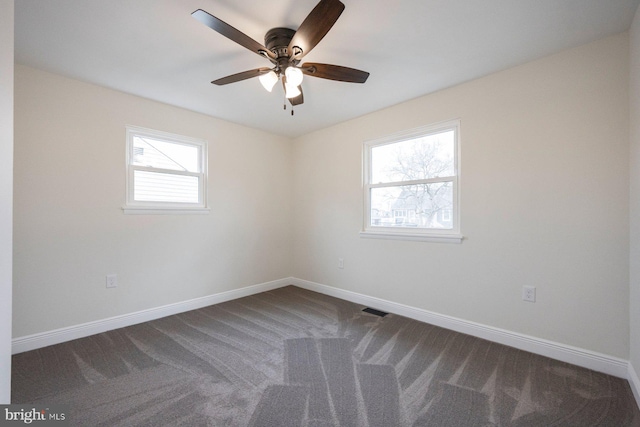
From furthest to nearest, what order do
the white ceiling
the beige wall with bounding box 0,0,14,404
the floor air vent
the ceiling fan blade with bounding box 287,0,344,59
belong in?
the floor air vent
the white ceiling
the ceiling fan blade with bounding box 287,0,344,59
the beige wall with bounding box 0,0,14,404

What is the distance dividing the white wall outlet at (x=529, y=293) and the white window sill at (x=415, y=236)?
2.11ft

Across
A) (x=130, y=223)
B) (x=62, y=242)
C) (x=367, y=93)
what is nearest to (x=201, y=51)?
(x=367, y=93)

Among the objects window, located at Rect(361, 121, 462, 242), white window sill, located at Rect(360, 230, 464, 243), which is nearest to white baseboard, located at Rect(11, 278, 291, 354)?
white window sill, located at Rect(360, 230, 464, 243)

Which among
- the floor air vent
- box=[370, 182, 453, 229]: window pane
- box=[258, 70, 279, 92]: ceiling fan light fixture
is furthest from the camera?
the floor air vent

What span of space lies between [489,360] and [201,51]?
3.29m

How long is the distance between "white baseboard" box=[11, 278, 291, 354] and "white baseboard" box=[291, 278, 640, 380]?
1.70 metres

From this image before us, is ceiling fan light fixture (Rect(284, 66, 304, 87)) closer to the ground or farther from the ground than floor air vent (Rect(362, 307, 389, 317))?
farther from the ground

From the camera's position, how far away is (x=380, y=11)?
1.76 metres

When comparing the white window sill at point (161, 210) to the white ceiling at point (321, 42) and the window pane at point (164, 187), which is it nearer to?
the window pane at point (164, 187)

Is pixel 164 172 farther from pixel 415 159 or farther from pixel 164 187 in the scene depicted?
pixel 415 159

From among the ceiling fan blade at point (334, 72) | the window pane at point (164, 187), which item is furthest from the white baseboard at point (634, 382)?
the window pane at point (164, 187)

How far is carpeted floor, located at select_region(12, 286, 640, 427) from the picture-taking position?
1.62 meters

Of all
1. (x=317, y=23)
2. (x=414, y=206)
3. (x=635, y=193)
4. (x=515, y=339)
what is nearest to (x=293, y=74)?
(x=317, y=23)

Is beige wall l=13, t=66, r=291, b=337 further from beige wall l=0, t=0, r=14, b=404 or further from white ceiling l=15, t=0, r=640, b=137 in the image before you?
beige wall l=0, t=0, r=14, b=404
